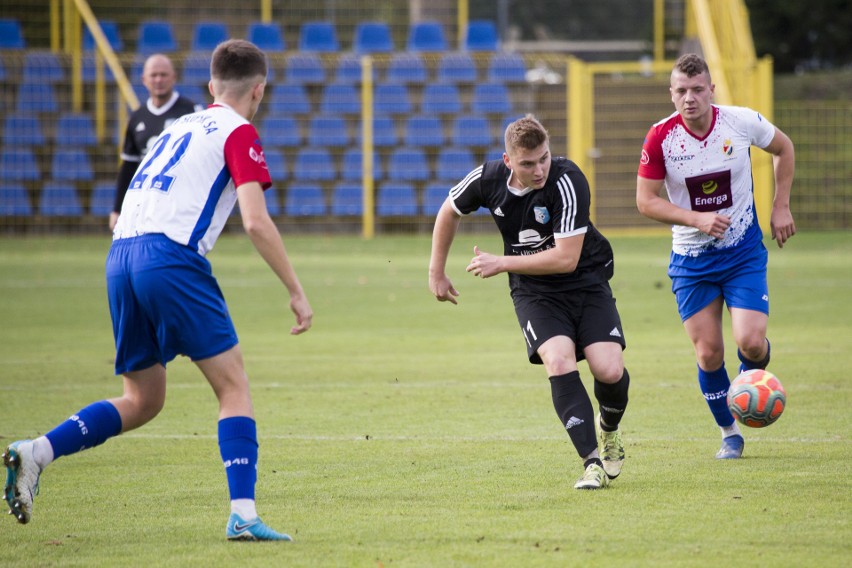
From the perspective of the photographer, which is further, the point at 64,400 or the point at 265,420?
the point at 64,400

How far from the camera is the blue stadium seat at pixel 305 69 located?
89.2 feet

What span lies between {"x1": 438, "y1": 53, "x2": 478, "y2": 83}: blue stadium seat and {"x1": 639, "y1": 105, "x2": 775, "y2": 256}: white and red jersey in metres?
20.3

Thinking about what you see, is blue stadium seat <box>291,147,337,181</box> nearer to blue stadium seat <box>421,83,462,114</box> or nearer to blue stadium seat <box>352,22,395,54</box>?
blue stadium seat <box>421,83,462,114</box>

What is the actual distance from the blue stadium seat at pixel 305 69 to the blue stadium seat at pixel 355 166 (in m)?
1.88

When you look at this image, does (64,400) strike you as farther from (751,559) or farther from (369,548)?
(751,559)

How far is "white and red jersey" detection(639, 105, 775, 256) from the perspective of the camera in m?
6.83

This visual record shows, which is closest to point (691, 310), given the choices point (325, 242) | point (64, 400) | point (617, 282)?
point (64, 400)

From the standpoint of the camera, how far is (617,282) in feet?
53.5

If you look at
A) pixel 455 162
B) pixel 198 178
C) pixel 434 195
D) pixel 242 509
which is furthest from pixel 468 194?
pixel 455 162

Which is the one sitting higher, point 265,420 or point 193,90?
point 193,90

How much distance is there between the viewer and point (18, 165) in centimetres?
2622

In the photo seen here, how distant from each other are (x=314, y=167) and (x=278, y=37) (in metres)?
3.70

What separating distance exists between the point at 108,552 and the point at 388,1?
30398 mm

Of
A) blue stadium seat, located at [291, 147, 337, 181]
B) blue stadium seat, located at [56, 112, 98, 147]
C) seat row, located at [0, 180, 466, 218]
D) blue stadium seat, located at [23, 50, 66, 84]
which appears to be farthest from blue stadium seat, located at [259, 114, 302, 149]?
blue stadium seat, located at [23, 50, 66, 84]
